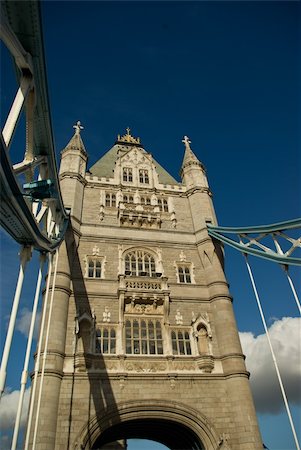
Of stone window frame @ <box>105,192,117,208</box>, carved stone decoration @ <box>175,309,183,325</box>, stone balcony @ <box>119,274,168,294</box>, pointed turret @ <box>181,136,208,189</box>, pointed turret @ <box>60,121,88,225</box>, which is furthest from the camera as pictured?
pointed turret @ <box>181,136,208,189</box>

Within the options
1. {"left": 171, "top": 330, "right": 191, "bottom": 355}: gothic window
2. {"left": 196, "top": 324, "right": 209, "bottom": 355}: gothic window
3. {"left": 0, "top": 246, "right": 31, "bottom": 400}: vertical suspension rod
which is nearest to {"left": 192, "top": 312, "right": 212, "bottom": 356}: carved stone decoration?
{"left": 196, "top": 324, "right": 209, "bottom": 355}: gothic window

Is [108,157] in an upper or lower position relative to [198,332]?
upper

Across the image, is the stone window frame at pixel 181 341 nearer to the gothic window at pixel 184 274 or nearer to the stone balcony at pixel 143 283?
the stone balcony at pixel 143 283

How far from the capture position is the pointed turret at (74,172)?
21141mm

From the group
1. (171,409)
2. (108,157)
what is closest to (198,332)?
(171,409)

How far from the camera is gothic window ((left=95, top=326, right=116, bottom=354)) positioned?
16156mm

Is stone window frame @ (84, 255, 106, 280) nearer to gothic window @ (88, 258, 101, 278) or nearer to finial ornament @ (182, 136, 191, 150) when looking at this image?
gothic window @ (88, 258, 101, 278)

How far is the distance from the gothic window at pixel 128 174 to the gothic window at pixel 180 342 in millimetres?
12540

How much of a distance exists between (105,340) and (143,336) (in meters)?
1.96

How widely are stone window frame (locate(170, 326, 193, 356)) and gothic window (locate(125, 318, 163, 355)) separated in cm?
64

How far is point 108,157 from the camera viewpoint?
95.8 ft

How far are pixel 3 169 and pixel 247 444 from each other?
46.9 ft

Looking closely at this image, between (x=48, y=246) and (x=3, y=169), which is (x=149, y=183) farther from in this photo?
(x=3, y=169)

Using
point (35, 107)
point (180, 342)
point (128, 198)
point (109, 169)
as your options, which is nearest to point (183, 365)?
point (180, 342)
